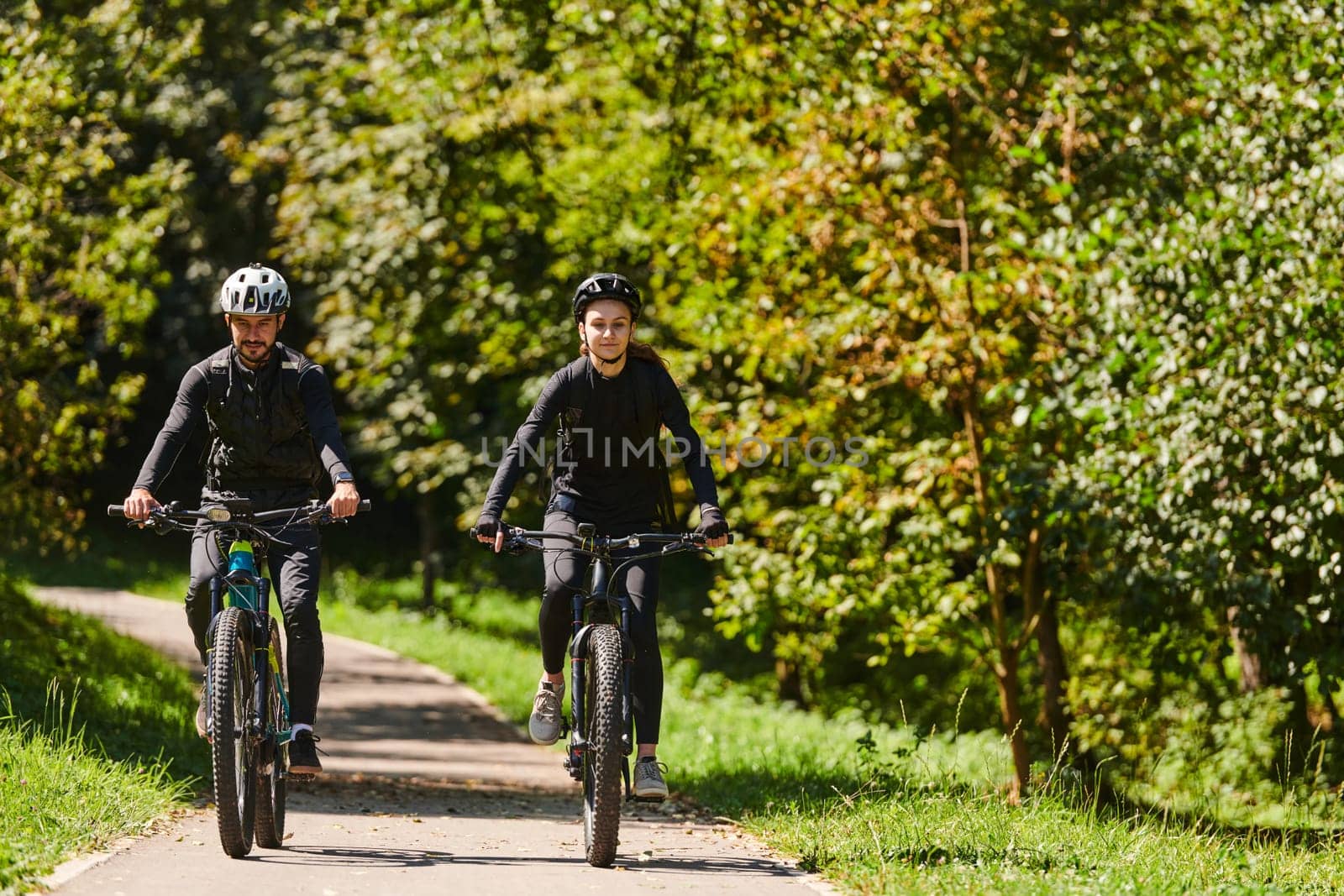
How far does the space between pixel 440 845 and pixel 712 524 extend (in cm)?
182

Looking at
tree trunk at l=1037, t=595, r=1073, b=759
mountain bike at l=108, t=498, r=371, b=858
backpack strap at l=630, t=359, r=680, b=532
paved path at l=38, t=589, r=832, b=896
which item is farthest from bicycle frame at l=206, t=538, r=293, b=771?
tree trunk at l=1037, t=595, r=1073, b=759

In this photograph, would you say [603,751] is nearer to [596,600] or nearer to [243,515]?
[596,600]

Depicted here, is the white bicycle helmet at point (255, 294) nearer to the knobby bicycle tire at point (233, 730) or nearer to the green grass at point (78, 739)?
the knobby bicycle tire at point (233, 730)

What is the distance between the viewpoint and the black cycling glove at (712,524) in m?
5.75

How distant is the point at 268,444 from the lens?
6047mm

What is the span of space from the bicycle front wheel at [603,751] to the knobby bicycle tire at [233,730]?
125 centimetres

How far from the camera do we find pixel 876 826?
6.25 metres

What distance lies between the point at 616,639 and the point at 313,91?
57.2 ft

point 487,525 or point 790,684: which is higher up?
point 487,525

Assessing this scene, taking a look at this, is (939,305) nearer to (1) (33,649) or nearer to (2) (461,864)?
(2) (461,864)

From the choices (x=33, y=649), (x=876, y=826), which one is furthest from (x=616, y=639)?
(x=33, y=649)

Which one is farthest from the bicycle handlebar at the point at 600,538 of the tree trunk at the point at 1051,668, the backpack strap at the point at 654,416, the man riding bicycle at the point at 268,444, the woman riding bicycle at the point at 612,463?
the tree trunk at the point at 1051,668

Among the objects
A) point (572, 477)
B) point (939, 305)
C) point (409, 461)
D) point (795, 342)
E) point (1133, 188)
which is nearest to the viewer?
point (572, 477)

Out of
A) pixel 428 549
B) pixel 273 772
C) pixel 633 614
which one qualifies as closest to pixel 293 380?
pixel 273 772
